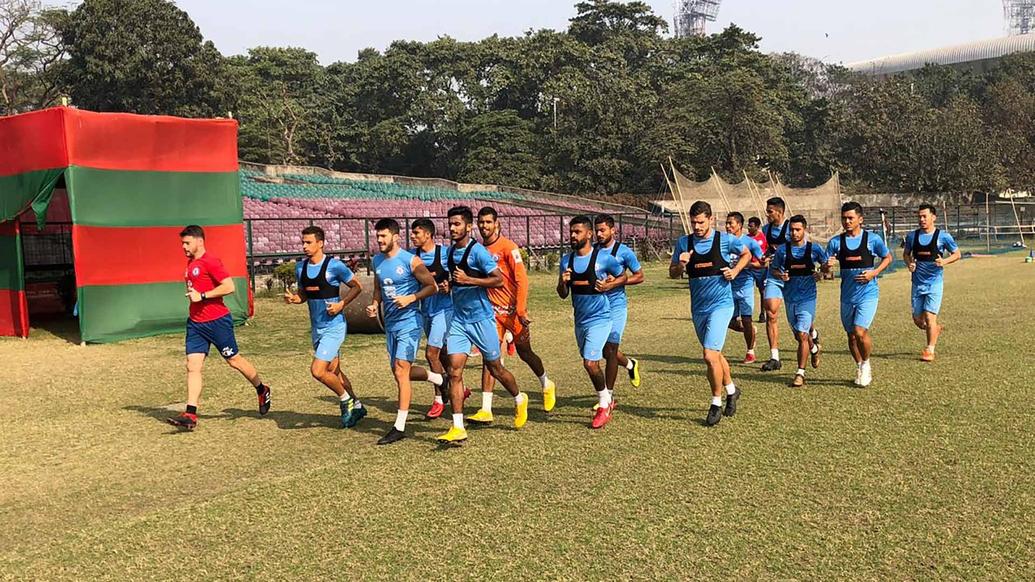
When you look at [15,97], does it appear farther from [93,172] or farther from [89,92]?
[93,172]

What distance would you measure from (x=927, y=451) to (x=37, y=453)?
24.9ft

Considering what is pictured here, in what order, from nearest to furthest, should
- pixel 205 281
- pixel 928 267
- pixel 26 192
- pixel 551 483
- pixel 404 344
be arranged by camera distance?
1. pixel 551 483
2. pixel 404 344
3. pixel 205 281
4. pixel 928 267
5. pixel 26 192

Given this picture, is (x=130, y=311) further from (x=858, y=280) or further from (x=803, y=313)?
(x=858, y=280)

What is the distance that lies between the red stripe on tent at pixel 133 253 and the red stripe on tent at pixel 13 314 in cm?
165

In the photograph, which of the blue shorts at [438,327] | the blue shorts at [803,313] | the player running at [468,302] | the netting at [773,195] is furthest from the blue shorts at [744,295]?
the netting at [773,195]

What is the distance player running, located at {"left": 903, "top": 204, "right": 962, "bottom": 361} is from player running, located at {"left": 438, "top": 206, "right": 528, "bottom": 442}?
6223 millimetres

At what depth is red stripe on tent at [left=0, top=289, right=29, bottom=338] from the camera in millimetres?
14344

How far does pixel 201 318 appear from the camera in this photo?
8.14 meters

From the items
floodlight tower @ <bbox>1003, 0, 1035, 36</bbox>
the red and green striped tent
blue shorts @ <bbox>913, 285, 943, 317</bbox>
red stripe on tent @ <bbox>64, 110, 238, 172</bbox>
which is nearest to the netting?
red stripe on tent @ <bbox>64, 110, 238, 172</bbox>

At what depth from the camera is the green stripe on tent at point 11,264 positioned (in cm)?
1424

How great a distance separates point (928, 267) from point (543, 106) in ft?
189

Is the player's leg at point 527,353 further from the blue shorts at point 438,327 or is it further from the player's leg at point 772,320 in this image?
the player's leg at point 772,320

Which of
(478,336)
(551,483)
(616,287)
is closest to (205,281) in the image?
(478,336)

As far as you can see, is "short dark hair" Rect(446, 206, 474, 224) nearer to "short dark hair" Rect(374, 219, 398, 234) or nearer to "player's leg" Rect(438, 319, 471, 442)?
"short dark hair" Rect(374, 219, 398, 234)
